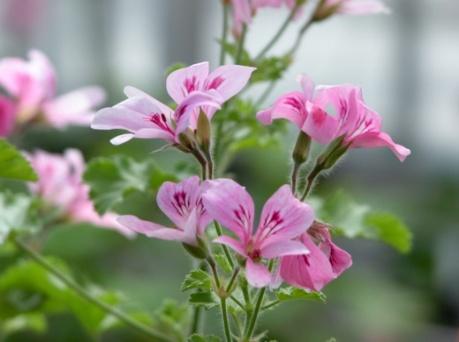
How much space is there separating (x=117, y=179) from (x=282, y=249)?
0.38 m

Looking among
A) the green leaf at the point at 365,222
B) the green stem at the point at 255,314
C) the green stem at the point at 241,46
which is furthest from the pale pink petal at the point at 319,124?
the green leaf at the point at 365,222

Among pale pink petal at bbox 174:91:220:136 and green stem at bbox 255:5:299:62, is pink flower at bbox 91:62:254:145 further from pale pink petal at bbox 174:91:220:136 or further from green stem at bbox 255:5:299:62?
green stem at bbox 255:5:299:62

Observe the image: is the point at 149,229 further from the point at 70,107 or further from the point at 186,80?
the point at 70,107

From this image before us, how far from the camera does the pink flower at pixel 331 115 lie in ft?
2.07

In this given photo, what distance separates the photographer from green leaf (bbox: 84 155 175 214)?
0.92 metres

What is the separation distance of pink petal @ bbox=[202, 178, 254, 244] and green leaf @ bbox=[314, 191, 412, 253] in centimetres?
39

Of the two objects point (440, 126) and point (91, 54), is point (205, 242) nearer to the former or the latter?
point (440, 126)

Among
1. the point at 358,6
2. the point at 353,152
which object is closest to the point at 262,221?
the point at 358,6

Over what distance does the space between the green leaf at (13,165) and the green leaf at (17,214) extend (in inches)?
2.7

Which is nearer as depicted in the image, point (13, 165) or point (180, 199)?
point (180, 199)

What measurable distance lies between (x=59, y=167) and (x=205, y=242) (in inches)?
16.8

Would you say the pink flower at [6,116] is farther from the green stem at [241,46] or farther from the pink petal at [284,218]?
the pink petal at [284,218]

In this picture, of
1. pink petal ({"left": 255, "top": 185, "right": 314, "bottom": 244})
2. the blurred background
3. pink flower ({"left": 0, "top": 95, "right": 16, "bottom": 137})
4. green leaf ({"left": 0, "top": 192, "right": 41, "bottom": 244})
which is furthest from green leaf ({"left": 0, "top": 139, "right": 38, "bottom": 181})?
the blurred background

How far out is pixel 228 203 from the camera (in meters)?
0.59
